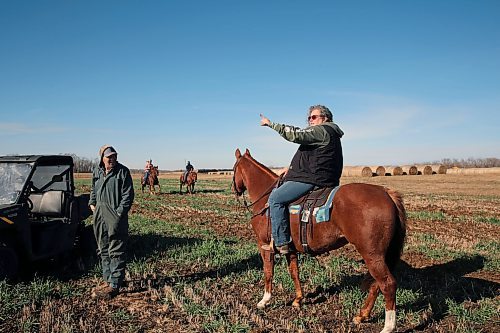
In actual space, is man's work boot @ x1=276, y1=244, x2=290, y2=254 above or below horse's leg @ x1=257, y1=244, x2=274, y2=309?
above

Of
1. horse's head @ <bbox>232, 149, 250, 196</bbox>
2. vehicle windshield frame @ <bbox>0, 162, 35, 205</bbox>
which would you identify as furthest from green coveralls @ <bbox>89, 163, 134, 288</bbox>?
horse's head @ <bbox>232, 149, 250, 196</bbox>

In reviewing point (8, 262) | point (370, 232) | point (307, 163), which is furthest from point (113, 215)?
point (370, 232)

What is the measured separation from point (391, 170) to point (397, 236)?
181 feet

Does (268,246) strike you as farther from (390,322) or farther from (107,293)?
(107,293)

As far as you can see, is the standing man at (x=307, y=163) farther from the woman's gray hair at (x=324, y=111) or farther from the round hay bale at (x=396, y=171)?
the round hay bale at (x=396, y=171)

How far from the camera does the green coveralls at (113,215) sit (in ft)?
20.6

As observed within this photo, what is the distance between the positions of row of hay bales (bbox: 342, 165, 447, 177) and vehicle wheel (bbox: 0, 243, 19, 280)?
50.6 metres

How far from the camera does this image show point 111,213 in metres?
6.27

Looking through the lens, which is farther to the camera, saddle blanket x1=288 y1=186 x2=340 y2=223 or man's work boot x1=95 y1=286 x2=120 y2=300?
man's work boot x1=95 y1=286 x2=120 y2=300

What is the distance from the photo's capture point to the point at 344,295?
20.6ft

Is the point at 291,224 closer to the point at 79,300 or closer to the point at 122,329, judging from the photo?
the point at 122,329

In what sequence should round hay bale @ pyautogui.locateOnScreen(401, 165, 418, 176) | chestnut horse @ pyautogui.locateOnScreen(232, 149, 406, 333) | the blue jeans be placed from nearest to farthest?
1. chestnut horse @ pyautogui.locateOnScreen(232, 149, 406, 333)
2. the blue jeans
3. round hay bale @ pyautogui.locateOnScreen(401, 165, 418, 176)

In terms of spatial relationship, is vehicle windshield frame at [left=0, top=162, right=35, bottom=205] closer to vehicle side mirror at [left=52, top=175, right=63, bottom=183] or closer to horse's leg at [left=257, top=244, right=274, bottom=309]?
vehicle side mirror at [left=52, top=175, right=63, bottom=183]

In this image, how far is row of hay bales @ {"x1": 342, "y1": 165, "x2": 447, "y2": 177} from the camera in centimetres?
5419
